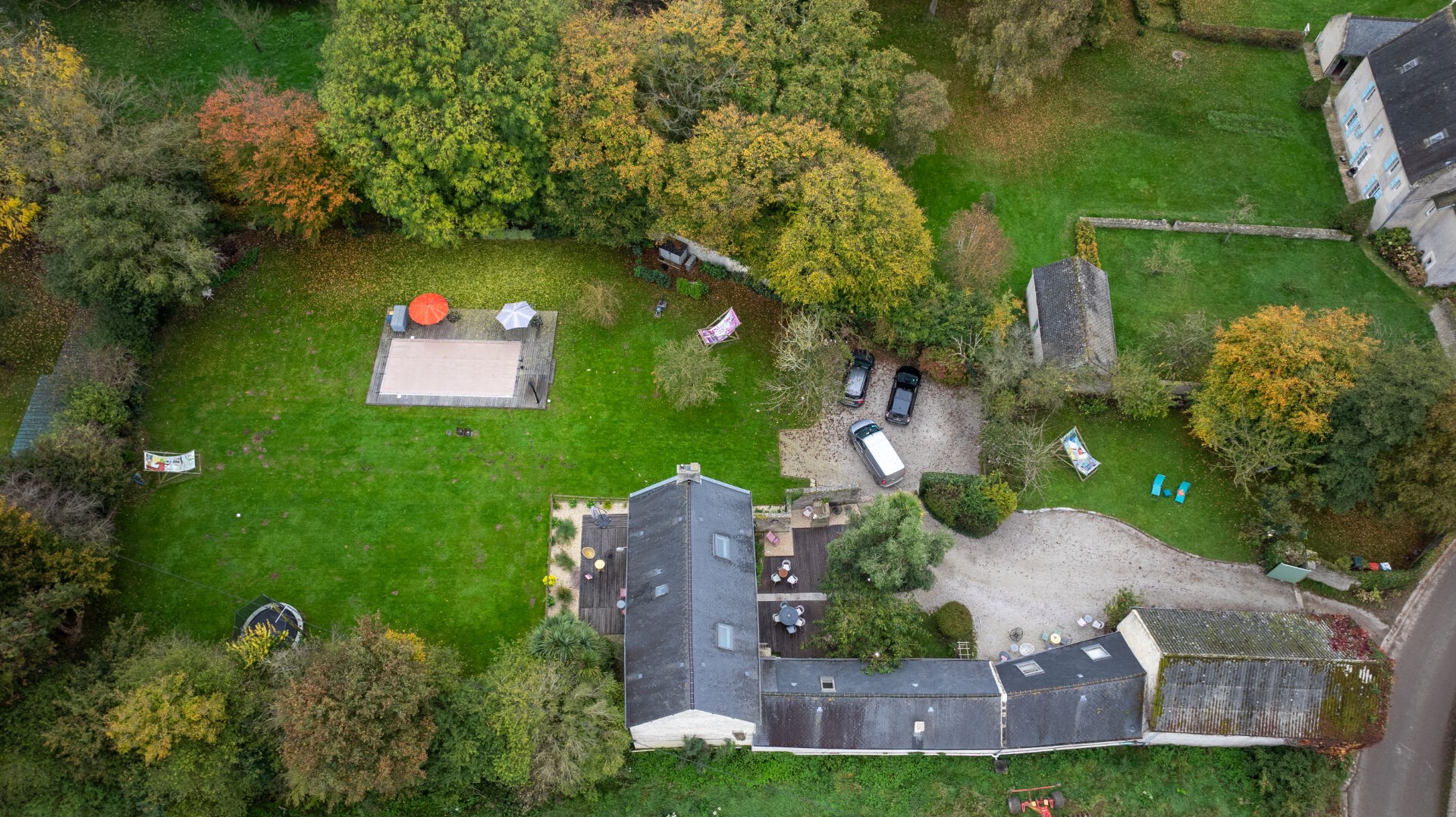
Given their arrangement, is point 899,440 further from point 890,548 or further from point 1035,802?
point 1035,802

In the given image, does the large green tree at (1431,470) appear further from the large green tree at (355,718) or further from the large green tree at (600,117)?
the large green tree at (355,718)

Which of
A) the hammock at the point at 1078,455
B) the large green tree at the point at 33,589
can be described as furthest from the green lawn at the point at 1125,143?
the large green tree at the point at 33,589

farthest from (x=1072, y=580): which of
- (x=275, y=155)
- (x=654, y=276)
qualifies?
(x=275, y=155)

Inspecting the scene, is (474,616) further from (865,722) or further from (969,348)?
(969,348)

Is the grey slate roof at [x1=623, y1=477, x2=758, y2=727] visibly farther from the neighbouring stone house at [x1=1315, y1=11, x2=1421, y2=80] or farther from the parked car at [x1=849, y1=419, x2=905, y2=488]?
the neighbouring stone house at [x1=1315, y1=11, x2=1421, y2=80]

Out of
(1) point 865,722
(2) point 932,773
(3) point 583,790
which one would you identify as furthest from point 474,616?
(2) point 932,773

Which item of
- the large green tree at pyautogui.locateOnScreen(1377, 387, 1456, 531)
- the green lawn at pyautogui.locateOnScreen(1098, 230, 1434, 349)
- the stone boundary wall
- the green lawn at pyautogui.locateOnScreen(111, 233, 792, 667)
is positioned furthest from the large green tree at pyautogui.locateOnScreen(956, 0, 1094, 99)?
the large green tree at pyautogui.locateOnScreen(1377, 387, 1456, 531)
